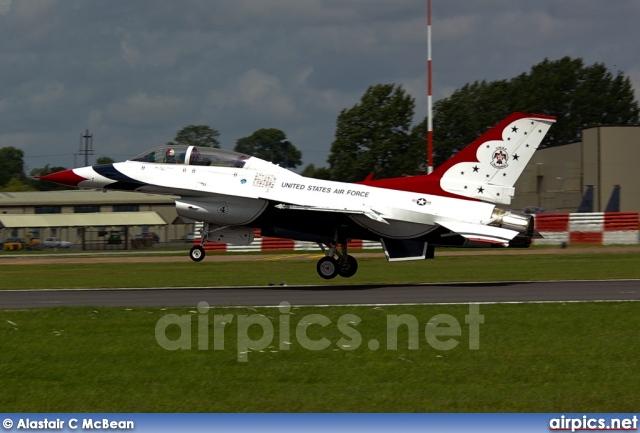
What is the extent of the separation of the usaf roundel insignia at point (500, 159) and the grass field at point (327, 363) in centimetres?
654

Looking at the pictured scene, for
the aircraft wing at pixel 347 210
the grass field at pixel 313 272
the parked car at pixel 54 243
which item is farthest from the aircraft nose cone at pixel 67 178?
the parked car at pixel 54 243

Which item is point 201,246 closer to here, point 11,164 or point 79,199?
point 79,199

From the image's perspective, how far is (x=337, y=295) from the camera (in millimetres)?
20203

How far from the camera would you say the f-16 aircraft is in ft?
74.6

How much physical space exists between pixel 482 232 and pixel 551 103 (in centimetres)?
10380

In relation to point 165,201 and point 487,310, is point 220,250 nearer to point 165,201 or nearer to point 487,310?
point 487,310

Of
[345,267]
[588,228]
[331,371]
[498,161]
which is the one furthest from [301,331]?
[588,228]

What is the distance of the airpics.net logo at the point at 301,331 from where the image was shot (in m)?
12.8

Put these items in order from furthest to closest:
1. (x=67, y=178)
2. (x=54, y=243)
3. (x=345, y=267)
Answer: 1. (x=54, y=243)
2. (x=67, y=178)
3. (x=345, y=267)

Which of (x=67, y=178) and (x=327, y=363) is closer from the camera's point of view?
(x=327, y=363)

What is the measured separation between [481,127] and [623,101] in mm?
19896

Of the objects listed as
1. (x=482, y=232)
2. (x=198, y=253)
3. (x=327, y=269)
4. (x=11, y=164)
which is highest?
(x=11, y=164)

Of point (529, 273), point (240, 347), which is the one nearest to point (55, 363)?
point (240, 347)

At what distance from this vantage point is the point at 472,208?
22609mm
